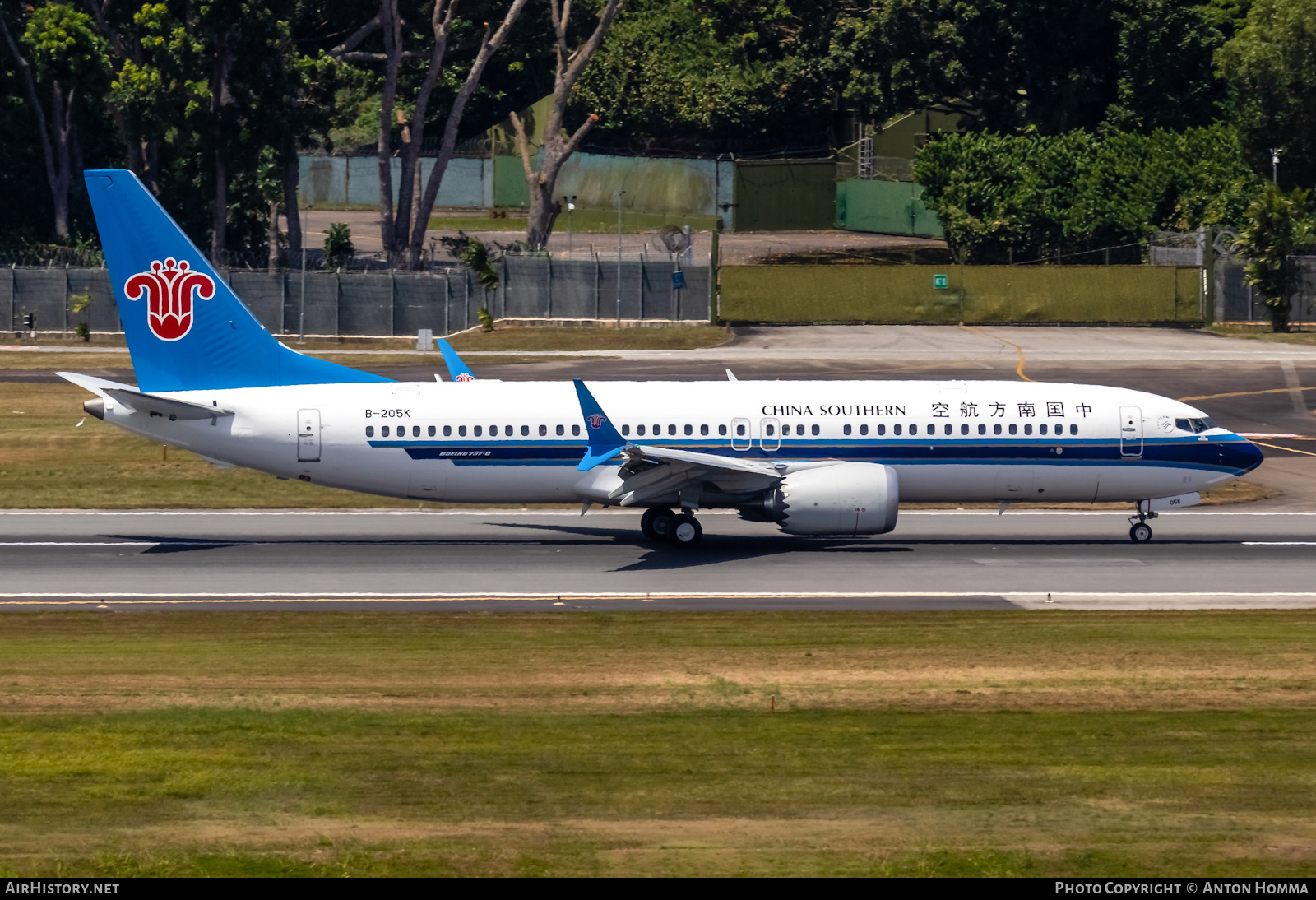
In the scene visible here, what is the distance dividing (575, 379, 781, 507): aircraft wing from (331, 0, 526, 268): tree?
62.2 meters

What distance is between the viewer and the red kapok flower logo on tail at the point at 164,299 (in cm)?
3650

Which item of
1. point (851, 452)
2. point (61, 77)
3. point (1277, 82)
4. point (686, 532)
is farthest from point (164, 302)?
point (1277, 82)

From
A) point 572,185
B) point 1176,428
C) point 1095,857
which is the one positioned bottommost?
point 1095,857

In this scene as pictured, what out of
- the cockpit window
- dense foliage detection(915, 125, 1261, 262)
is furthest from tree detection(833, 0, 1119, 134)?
the cockpit window

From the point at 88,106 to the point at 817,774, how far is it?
90974 millimetres

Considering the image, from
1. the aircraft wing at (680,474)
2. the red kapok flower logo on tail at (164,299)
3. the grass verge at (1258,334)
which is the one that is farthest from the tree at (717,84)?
the red kapok flower logo on tail at (164,299)

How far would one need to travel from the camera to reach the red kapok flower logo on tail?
120ft

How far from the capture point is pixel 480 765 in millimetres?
18891

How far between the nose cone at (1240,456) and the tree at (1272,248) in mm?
51904

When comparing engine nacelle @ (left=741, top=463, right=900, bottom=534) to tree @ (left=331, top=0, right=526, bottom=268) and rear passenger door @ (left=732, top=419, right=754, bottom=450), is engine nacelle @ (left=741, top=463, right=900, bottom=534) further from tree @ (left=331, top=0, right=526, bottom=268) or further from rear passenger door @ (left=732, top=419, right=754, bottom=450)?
tree @ (left=331, top=0, right=526, bottom=268)

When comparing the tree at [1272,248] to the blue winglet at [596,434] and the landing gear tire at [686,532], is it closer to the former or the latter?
the landing gear tire at [686,532]

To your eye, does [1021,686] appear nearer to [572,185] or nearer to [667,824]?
[667,824]

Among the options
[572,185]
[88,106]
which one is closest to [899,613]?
[88,106]

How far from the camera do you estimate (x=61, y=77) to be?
8888 cm
